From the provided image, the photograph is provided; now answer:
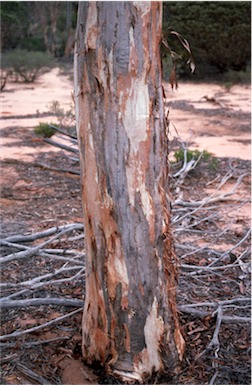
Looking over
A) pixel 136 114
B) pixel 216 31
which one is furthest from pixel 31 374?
pixel 216 31

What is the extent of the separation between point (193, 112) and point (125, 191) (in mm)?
9256

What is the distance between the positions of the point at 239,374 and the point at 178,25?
1504 cm

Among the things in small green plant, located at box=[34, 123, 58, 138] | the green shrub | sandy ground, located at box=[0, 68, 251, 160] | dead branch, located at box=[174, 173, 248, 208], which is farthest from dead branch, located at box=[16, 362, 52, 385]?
the green shrub

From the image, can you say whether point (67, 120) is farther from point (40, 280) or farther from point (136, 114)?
point (136, 114)

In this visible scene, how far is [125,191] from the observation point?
2061 mm

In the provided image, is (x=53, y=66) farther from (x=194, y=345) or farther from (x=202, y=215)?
(x=194, y=345)

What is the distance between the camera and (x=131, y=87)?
6.47 ft

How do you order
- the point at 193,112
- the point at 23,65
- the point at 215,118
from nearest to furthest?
the point at 215,118
the point at 193,112
the point at 23,65

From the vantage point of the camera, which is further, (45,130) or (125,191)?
(45,130)

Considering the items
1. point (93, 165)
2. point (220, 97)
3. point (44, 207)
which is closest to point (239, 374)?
point (93, 165)

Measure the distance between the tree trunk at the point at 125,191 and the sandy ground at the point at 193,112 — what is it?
3403mm

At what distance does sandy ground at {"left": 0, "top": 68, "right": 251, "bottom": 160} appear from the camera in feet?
25.6

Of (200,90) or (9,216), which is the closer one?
(9,216)

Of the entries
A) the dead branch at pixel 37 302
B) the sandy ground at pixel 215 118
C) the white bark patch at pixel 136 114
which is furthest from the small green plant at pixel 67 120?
the white bark patch at pixel 136 114
